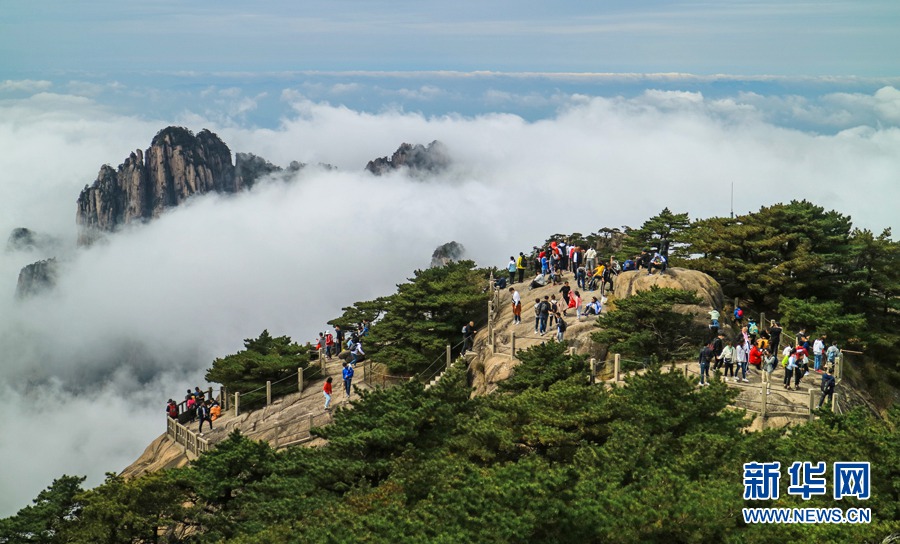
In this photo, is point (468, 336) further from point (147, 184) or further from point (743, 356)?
point (147, 184)

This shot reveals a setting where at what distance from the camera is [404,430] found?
66.7ft

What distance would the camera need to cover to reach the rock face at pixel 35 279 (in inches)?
6464

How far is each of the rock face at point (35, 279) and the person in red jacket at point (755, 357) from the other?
6397 inches

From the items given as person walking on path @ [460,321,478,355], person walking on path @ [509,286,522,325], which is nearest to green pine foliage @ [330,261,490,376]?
person walking on path @ [460,321,478,355]

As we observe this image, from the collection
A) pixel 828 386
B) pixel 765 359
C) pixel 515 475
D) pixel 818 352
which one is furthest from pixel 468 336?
pixel 515 475

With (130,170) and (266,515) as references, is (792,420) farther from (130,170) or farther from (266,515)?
(130,170)

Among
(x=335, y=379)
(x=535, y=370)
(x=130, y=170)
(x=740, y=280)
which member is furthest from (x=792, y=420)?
(x=130, y=170)

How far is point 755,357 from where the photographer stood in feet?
83.6

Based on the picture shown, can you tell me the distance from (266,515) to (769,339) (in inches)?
621

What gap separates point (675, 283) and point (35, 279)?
160156 millimetres

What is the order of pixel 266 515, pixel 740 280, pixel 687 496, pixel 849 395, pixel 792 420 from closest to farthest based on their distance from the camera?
1. pixel 687 496
2. pixel 266 515
3. pixel 792 420
4. pixel 849 395
5. pixel 740 280

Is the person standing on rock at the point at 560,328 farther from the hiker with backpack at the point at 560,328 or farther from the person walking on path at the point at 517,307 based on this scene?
the person walking on path at the point at 517,307

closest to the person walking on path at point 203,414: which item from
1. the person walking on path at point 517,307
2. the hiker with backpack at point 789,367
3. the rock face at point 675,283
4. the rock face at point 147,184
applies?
the person walking on path at point 517,307

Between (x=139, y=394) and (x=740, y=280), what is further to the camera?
(x=139, y=394)
